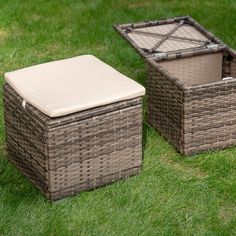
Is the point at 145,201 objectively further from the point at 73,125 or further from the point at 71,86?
the point at 71,86

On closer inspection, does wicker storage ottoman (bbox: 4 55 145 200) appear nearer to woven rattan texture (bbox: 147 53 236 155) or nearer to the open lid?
woven rattan texture (bbox: 147 53 236 155)

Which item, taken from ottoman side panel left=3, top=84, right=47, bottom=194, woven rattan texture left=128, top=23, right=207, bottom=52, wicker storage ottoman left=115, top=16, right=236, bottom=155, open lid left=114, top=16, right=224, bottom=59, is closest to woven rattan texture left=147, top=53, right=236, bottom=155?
wicker storage ottoman left=115, top=16, right=236, bottom=155

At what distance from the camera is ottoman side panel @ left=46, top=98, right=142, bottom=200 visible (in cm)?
511

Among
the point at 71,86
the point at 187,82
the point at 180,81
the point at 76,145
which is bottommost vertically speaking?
the point at 187,82

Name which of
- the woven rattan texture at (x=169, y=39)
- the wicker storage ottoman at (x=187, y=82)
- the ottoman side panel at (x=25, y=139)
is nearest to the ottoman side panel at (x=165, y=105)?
the wicker storage ottoman at (x=187, y=82)

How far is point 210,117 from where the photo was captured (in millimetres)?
5762

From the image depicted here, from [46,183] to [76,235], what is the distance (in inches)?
17.2

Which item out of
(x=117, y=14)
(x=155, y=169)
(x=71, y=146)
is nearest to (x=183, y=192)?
(x=155, y=169)

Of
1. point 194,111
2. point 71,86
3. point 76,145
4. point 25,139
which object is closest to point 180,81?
point 194,111

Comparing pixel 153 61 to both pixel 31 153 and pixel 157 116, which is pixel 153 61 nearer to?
pixel 157 116

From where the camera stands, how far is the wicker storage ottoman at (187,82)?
224 inches

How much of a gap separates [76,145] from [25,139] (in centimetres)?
42

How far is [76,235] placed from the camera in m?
4.96

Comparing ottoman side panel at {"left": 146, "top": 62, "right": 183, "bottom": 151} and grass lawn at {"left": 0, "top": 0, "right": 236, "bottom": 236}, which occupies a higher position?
ottoman side panel at {"left": 146, "top": 62, "right": 183, "bottom": 151}
